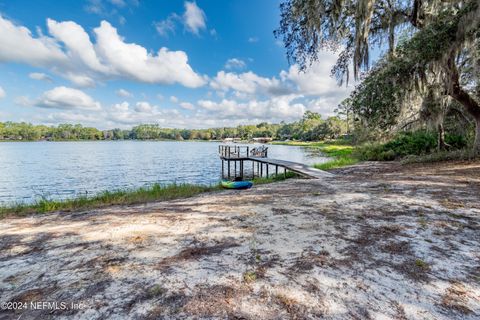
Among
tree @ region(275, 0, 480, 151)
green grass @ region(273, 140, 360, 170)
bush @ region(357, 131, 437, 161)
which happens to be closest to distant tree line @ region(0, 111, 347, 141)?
green grass @ region(273, 140, 360, 170)

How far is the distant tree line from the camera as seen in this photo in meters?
84.8

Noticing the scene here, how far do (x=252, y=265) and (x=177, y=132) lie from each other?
172941mm

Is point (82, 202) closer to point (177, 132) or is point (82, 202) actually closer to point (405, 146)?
point (405, 146)

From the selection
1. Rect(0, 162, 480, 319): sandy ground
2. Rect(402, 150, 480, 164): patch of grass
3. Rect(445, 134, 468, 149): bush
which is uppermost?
Rect(445, 134, 468, 149): bush

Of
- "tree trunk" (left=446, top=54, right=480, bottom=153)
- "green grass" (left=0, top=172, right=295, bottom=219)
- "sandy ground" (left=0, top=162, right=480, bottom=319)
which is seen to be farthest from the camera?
"tree trunk" (left=446, top=54, right=480, bottom=153)

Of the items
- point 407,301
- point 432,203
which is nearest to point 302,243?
point 407,301

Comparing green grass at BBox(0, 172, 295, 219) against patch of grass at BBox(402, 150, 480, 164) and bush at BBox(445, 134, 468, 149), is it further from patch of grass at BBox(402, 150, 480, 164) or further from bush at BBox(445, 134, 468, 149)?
bush at BBox(445, 134, 468, 149)

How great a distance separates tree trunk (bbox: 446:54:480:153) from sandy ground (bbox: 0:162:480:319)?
6830 millimetres

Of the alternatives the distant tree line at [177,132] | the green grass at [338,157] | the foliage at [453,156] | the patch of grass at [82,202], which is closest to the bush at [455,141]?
the foliage at [453,156]

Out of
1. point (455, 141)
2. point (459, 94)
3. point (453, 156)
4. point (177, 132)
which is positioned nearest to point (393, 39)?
point (459, 94)

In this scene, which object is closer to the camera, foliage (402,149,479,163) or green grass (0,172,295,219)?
green grass (0,172,295,219)

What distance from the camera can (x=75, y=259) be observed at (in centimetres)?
277

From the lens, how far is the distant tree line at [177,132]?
278 feet

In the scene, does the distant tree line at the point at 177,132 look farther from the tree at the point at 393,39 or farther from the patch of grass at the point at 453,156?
the tree at the point at 393,39
